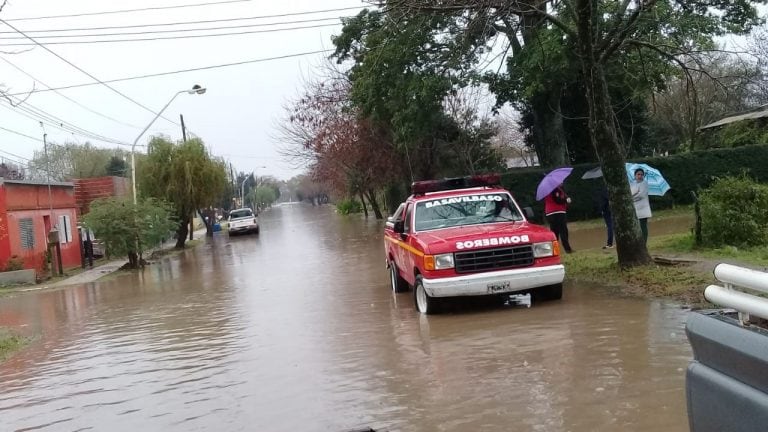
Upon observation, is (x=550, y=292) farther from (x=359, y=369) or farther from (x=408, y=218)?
(x=359, y=369)

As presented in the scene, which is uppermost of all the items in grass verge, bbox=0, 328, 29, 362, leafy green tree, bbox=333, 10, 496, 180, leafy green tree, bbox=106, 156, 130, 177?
leafy green tree, bbox=106, 156, 130, 177

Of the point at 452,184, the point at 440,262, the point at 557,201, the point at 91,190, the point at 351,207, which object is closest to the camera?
the point at 440,262

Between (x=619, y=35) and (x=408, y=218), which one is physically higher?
(x=619, y=35)

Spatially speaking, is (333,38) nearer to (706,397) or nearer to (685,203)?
(685,203)

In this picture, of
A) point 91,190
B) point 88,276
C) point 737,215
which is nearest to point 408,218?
point 737,215

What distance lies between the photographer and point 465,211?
1070 centimetres

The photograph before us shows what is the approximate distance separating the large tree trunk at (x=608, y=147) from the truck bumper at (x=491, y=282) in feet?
7.93

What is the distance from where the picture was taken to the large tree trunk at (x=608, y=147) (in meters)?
10.9

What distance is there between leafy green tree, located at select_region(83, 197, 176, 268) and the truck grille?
1932 centimetres

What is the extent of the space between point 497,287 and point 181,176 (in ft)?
95.5

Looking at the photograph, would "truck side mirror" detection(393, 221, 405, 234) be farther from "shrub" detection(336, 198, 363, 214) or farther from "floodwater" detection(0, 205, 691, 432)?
"shrub" detection(336, 198, 363, 214)

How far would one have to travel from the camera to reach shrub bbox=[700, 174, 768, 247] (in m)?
12.2

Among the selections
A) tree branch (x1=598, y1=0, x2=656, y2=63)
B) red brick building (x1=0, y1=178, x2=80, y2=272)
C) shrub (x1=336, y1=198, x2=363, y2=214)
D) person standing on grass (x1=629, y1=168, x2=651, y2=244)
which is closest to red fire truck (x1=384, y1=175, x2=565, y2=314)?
tree branch (x1=598, y1=0, x2=656, y2=63)

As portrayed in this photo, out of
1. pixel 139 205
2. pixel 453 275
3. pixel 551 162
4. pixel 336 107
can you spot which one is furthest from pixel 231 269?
pixel 336 107
